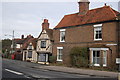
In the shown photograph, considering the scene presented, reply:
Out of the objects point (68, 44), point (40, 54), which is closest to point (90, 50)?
point (68, 44)

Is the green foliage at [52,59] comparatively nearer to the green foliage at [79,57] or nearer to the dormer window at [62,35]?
the dormer window at [62,35]

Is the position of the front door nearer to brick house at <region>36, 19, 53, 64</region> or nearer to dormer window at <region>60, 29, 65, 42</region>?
brick house at <region>36, 19, 53, 64</region>

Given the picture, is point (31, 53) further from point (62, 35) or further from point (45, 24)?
point (62, 35)

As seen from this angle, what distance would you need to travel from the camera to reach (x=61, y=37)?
2809cm

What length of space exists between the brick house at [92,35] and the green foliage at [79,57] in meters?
0.76

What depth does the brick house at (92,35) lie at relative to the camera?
67.0ft

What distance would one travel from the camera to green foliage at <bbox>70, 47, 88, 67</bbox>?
22.5m

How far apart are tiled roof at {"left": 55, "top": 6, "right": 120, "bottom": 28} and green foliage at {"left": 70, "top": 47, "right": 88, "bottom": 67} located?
4169 mm

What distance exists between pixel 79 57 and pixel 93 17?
633cm

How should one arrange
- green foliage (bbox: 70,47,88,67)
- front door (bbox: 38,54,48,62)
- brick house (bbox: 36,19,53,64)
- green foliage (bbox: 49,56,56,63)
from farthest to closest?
front door (bbox: 38,54,48,62)
brick house (bbox: 36,19,53,64)
green foliage (bbox: 49,56,56,63)
green foliage (bbox: 70,47,88,67)

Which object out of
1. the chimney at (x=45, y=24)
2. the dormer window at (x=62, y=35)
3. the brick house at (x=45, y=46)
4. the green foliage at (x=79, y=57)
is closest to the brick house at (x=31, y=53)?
the brick house at (x=45, y=46)

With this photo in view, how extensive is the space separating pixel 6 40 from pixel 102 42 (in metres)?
66.4

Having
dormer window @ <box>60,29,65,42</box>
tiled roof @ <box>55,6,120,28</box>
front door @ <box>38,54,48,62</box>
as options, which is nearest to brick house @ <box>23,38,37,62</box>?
front door @ <box>38,54,48,62</box>

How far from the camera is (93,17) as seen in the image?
2439cm
